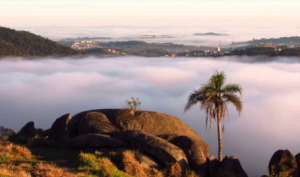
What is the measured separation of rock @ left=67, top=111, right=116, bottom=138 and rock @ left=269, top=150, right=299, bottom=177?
10304 mm

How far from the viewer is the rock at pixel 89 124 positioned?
20642 millimetres

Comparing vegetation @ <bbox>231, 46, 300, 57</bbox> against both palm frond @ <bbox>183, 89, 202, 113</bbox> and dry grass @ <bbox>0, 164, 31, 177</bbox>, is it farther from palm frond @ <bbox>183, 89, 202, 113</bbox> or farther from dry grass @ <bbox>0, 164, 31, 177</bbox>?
dry grass @ <bbox>0, 164, 31, 177</bbox>

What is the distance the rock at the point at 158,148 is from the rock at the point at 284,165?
230 inches

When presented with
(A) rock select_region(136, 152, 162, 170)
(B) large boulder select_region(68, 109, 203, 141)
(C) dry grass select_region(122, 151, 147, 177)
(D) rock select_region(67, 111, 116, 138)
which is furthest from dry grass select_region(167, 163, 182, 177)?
(B) large boulder select_region(68, 109, 203, 141)

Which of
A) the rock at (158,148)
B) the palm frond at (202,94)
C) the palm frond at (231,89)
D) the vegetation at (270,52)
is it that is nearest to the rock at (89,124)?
the rock at (158,148)

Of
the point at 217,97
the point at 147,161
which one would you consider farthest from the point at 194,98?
the point at 147,161

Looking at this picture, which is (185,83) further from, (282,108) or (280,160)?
(280,160)

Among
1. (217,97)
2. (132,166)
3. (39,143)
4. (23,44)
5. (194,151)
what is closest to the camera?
(132,166)

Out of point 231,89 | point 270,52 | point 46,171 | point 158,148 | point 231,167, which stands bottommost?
point 231,167

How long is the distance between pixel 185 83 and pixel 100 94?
160 ft

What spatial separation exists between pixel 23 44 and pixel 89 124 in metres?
163

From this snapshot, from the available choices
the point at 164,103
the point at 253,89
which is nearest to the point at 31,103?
the point at 164,103

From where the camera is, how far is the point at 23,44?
168750mm

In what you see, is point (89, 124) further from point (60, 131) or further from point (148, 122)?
point (148, 122)
